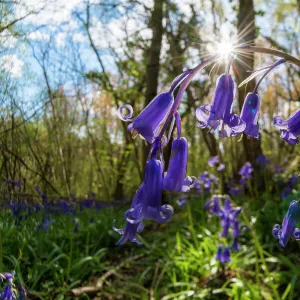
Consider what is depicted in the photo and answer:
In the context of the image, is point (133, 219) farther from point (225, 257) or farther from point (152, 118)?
point (225, 257)

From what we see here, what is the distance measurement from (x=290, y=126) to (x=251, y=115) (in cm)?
11

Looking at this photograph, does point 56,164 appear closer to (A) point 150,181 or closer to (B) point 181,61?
(A) point 150,181

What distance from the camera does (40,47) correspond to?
267cm

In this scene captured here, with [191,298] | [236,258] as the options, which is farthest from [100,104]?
[191,298]

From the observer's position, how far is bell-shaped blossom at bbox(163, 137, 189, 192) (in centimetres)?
95

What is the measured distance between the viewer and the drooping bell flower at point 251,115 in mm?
1074

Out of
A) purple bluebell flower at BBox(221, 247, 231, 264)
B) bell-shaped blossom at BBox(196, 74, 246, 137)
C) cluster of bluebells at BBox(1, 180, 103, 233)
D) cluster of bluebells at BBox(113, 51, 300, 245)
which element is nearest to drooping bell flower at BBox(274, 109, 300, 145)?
cluster of bluebells at BBox(113, 51, 300, 245)

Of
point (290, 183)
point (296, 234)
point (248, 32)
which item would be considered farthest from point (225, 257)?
point (248, 32)

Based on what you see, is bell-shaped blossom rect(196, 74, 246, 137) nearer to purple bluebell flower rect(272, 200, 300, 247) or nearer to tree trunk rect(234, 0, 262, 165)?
purple bluebell flower rect(272, 200, 300, 247)

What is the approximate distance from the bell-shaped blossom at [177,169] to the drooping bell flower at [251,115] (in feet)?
0.67

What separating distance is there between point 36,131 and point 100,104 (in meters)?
7.14

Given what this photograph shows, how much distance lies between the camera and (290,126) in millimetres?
1076

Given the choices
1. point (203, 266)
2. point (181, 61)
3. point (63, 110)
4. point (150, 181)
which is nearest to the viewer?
point (150, 181)

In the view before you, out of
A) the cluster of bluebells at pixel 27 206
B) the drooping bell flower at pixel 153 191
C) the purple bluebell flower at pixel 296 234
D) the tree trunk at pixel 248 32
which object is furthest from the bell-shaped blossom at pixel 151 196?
the tree trunk at pixel 248 32
